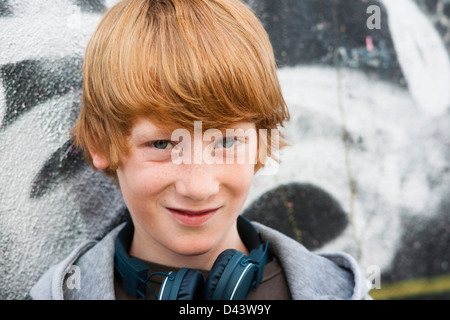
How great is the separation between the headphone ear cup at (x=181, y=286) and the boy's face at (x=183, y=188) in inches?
2.9

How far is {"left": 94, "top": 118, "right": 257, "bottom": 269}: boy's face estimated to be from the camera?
3.65 ft

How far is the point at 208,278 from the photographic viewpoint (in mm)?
1139

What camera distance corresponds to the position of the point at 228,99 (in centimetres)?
111

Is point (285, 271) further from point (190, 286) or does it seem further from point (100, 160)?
point (100, 160)

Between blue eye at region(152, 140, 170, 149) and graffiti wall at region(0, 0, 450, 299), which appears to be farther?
graffiti wall at region(0, 0, 450, 299)

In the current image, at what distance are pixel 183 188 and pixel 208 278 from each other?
0.71 ft

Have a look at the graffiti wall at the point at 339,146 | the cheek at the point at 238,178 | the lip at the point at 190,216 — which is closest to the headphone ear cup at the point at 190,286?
the lip at the point at 190,216

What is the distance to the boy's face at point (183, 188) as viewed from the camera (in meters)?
1.11

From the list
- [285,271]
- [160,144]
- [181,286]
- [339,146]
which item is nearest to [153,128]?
[160,144]

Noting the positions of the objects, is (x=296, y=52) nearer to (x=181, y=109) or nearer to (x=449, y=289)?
(x=181, y=109)

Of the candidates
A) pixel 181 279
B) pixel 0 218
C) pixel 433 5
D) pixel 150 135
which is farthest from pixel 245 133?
pixel 433 5

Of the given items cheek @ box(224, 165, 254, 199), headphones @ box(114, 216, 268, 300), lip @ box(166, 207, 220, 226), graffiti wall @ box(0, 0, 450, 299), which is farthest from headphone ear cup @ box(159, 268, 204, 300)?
graffiti wall @ box(0, 0, 450, 299)

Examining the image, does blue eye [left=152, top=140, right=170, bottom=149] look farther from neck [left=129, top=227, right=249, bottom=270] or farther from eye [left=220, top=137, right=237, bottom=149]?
neck [left=129, top=227, right=249, bottom=270]

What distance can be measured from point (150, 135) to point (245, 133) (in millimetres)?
228
